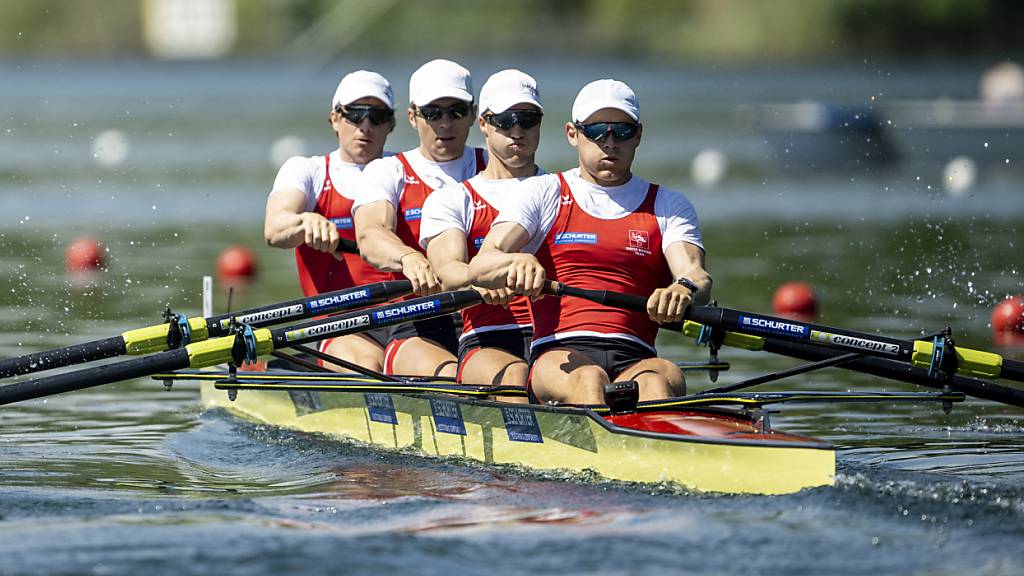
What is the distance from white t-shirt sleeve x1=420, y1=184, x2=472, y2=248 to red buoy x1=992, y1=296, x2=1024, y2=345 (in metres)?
6.05

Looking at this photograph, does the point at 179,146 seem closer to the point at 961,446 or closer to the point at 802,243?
the point at 802,243

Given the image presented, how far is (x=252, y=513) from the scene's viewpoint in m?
6.81

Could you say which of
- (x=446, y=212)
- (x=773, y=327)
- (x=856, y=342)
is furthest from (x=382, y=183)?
(x=856, y=342)

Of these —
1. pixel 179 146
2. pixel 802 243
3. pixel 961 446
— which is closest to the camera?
pixel 961 446

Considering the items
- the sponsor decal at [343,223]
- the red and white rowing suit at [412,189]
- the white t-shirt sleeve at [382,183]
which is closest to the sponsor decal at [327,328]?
the red and white rowing suit at [412,189]

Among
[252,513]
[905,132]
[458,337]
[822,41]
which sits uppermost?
[822,41]

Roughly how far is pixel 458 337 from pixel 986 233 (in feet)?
39.8

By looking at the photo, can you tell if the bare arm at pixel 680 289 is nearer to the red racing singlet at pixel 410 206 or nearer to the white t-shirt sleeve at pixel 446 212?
the white t-shirt sleeve at pixel 446 212

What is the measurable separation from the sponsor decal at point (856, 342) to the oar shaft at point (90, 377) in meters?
3.27

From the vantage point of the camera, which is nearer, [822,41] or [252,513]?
[252,513]

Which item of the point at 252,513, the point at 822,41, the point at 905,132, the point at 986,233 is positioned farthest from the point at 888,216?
the point at 822,41

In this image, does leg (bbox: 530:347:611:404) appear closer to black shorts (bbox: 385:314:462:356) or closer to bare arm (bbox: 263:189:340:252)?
black shorts (bbox: 385:314:462:356)

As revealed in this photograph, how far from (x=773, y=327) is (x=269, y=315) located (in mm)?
2859

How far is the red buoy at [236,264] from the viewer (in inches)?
640
